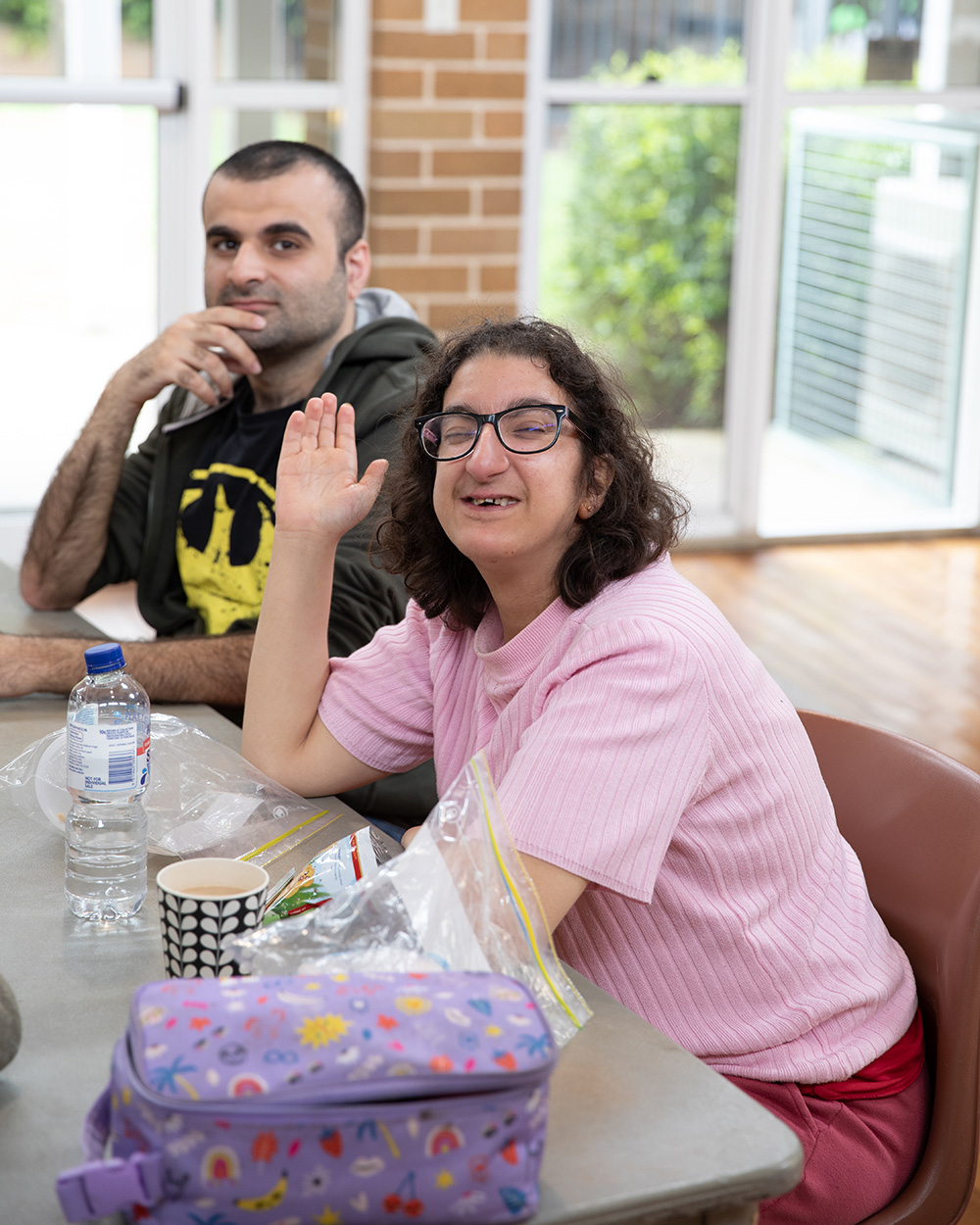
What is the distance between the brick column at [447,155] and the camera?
3.92 meters

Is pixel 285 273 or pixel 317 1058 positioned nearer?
pixel 317 1058

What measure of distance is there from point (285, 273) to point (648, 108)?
268 centimetres

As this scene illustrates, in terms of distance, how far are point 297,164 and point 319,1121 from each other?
182 centimetres

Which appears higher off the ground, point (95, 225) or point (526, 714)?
point (95, 225)

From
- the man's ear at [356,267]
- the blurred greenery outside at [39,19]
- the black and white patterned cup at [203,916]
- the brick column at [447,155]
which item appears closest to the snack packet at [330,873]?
the black and white patterned cup at [203,916]

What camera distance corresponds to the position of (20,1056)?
996 mm

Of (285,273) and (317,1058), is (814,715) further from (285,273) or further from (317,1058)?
(285,273)

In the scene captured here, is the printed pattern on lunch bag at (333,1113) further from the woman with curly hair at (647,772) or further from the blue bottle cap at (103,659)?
the blue bottle cap at (103,659)

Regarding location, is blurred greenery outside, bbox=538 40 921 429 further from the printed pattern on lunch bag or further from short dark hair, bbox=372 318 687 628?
the printed pattern on lunch bag

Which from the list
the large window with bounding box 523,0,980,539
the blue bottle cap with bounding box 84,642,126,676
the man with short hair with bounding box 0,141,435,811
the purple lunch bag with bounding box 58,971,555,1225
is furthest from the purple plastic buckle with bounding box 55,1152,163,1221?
the large window with bounding box 523,0,980,539

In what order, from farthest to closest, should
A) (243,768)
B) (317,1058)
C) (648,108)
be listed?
1. (648,108)
2. (243,768)
3. (317,1058)

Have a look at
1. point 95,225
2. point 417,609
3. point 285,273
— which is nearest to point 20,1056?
point 417,609

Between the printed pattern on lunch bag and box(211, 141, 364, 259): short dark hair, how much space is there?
170cm

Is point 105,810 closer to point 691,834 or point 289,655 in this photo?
point 289,655
